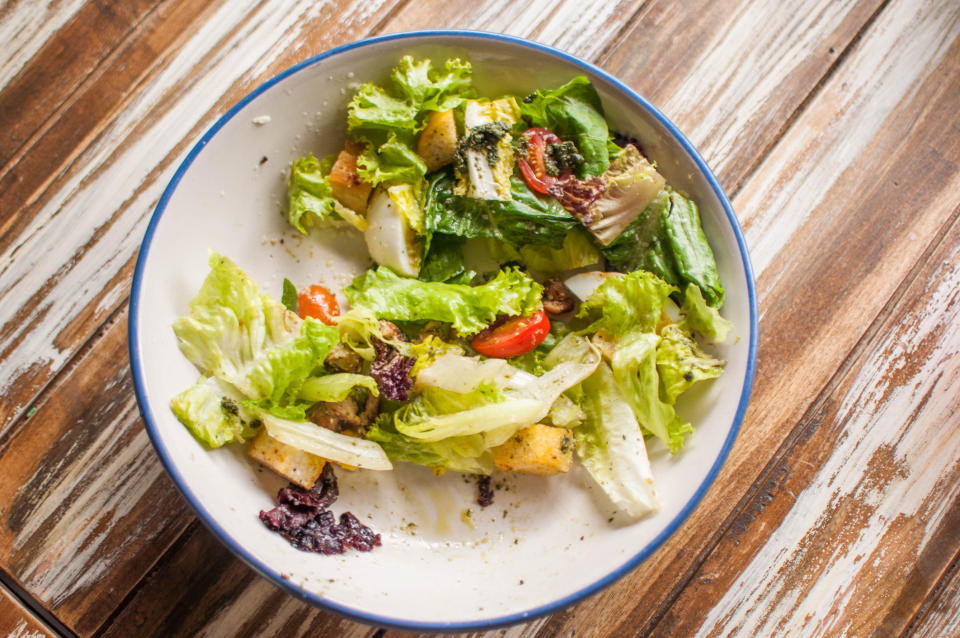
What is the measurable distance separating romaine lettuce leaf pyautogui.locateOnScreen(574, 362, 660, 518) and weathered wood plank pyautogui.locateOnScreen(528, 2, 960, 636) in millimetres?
452

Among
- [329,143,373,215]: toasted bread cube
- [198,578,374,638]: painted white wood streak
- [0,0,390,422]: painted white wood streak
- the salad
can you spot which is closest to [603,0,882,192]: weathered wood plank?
the salad

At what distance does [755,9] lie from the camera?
2416 millimetres

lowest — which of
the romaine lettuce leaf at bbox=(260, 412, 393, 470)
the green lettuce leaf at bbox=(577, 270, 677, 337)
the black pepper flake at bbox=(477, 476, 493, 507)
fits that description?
the black pepper flake at bbox=(477, 476, 493, 507)

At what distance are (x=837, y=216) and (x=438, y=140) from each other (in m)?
1.44

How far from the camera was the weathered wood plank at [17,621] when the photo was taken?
2.10 metres

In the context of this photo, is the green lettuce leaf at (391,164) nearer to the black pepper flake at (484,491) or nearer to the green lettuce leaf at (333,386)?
the green lettuce leaf at (333,386)

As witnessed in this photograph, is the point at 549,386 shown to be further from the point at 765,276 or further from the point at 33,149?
the point at 33,149

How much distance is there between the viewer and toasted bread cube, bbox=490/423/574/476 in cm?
197

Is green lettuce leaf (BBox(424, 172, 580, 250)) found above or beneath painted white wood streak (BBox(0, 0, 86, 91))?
beneath

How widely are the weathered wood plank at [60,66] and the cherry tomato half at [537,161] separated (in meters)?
1.41

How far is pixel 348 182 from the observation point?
83.7 inches

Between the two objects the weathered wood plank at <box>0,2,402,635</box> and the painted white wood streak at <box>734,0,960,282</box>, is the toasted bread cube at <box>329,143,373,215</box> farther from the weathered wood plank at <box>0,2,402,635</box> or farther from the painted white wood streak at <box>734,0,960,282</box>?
the painted white wood streak at <box>734,0,960,282</box>

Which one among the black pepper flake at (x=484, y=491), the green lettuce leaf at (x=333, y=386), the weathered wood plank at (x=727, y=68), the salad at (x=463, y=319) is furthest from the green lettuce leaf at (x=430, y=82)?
the black pepper flake at (x=484, y=491)

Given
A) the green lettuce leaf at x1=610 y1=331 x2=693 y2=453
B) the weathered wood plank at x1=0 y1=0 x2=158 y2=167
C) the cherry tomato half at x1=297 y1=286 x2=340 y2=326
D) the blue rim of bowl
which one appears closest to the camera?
the blue rim of bowl
